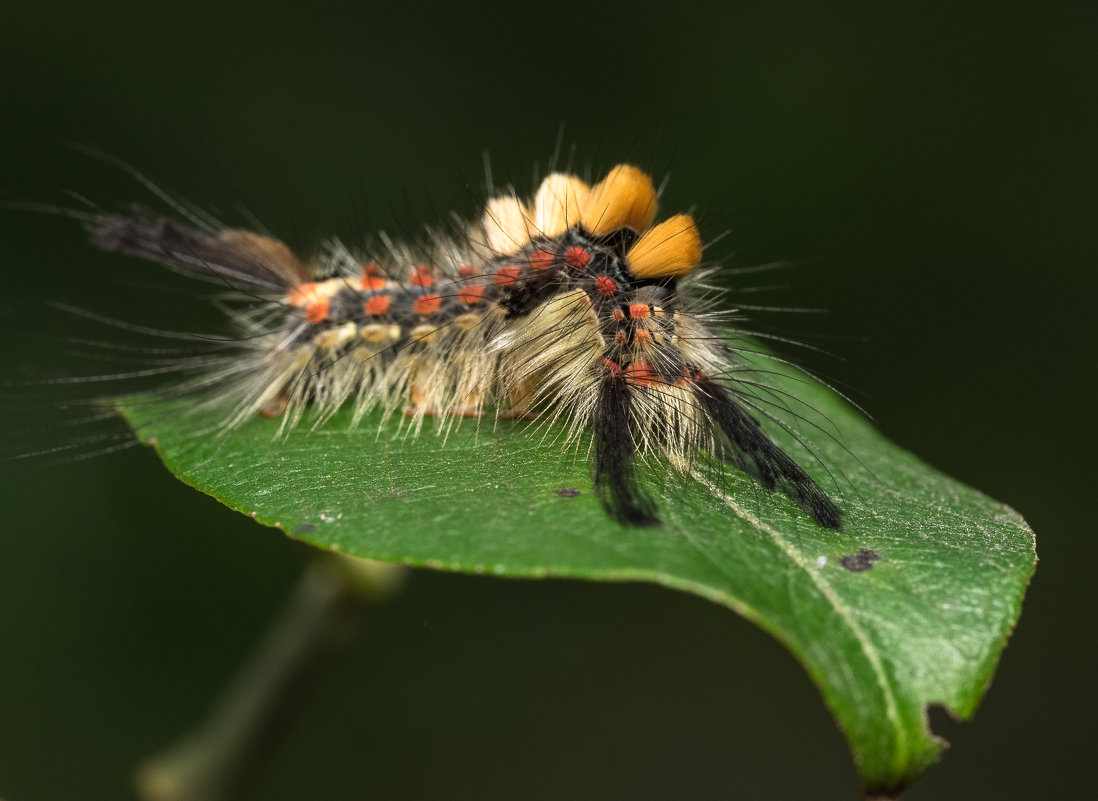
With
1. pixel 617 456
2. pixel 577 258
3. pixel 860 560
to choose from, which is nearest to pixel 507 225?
pixel 577 258

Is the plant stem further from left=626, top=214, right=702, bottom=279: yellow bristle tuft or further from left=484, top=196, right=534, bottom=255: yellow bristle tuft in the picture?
left=626, top=214, right=702, bottom=279: yellow bristle tuft

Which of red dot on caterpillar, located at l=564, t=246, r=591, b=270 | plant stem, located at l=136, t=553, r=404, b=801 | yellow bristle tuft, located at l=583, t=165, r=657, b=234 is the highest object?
yellow bristle tuft, located at l=583, t=165, r=657, b=234

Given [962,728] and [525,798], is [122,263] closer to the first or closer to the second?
[525,798]

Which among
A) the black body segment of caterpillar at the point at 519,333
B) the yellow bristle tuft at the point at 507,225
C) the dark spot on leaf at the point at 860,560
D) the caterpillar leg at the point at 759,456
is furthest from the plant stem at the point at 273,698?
the dark spot on leaf at the point at 860,560

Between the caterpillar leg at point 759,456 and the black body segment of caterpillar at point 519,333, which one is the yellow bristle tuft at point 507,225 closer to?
the black body segment of caterpillar at point 519,333

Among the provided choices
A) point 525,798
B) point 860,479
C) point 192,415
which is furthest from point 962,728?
point 192,415

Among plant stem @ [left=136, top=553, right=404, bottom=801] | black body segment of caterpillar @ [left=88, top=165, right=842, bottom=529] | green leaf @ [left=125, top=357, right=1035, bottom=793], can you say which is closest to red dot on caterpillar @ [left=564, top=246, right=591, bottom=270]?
black body segment of caterpillar @ [left=88, top=165, right=842, bottom=529]
